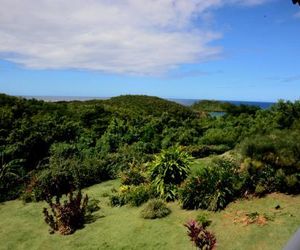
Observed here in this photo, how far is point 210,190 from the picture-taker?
988 cm

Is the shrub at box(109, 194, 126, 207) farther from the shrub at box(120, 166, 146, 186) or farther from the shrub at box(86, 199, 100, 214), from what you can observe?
the shrub at box(120, 166, 146, 186)

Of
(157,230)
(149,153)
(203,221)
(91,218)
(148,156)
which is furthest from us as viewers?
(149,153)

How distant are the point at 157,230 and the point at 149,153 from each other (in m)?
9.45

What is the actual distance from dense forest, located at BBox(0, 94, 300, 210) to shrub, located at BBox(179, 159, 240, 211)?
1.0 inches

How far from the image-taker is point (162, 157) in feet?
39.8

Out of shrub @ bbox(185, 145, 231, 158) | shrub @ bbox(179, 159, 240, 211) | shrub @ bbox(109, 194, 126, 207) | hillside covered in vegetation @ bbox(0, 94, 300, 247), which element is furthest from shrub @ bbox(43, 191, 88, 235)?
shrub @ bbox(185, 145, 231, 158)

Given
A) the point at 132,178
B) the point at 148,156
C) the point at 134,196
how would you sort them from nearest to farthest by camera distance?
the point at 134,196 < the point at 132,178 < the point at 148,156

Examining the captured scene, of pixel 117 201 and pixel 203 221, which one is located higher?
pixel 203 221

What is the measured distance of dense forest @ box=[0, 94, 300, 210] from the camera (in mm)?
10211

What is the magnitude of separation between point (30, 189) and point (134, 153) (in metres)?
4.63

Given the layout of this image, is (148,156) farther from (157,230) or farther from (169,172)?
(157,230)

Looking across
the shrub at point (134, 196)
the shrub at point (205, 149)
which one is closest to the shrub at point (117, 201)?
the shrub at point (134, 196)

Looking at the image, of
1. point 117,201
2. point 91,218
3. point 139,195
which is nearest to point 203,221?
point 139,195

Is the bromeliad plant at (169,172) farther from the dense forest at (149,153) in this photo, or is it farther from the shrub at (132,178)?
the shrub at (132,178)
